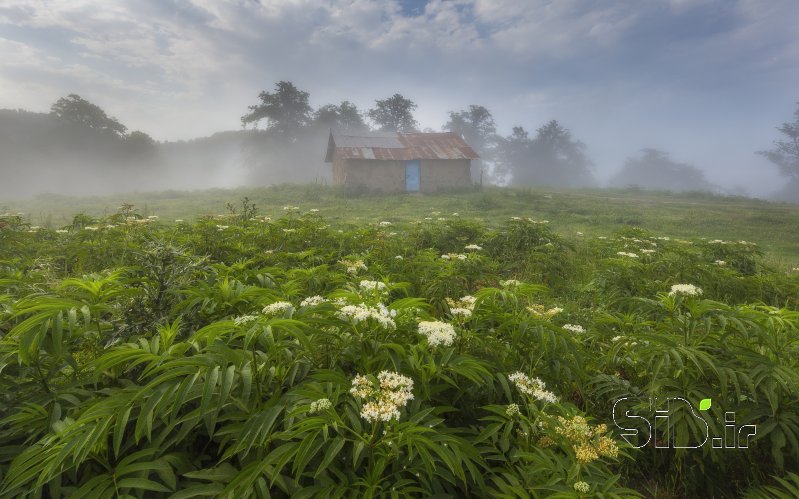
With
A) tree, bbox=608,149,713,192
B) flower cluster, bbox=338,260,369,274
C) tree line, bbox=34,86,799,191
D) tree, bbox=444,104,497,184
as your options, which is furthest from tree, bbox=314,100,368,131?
tree, bbox=608,149,713,192

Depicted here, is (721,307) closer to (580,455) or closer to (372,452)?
(580,455)

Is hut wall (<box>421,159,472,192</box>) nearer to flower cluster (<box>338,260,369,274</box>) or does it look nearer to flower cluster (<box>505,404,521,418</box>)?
flower cluster (<box>338,260,369,274</box>)

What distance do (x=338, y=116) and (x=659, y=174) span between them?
109m

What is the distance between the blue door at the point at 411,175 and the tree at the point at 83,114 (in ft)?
182

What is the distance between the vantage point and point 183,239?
21.1ft

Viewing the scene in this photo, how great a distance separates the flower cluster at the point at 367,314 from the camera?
7.35 feet

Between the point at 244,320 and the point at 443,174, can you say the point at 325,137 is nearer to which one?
the point at 443,174

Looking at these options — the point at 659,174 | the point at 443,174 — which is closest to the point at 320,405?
the point at 443,174

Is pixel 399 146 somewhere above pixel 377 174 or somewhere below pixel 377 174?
above

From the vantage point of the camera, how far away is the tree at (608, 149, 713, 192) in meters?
114

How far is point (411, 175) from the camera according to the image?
3594 cm

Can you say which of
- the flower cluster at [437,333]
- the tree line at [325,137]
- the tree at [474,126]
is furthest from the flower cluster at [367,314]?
the tree at [474,126]

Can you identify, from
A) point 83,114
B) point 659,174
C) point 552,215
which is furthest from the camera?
point 659,174

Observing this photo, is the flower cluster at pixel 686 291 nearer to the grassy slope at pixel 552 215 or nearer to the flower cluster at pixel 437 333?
the flower cluster at pixel 437 333
